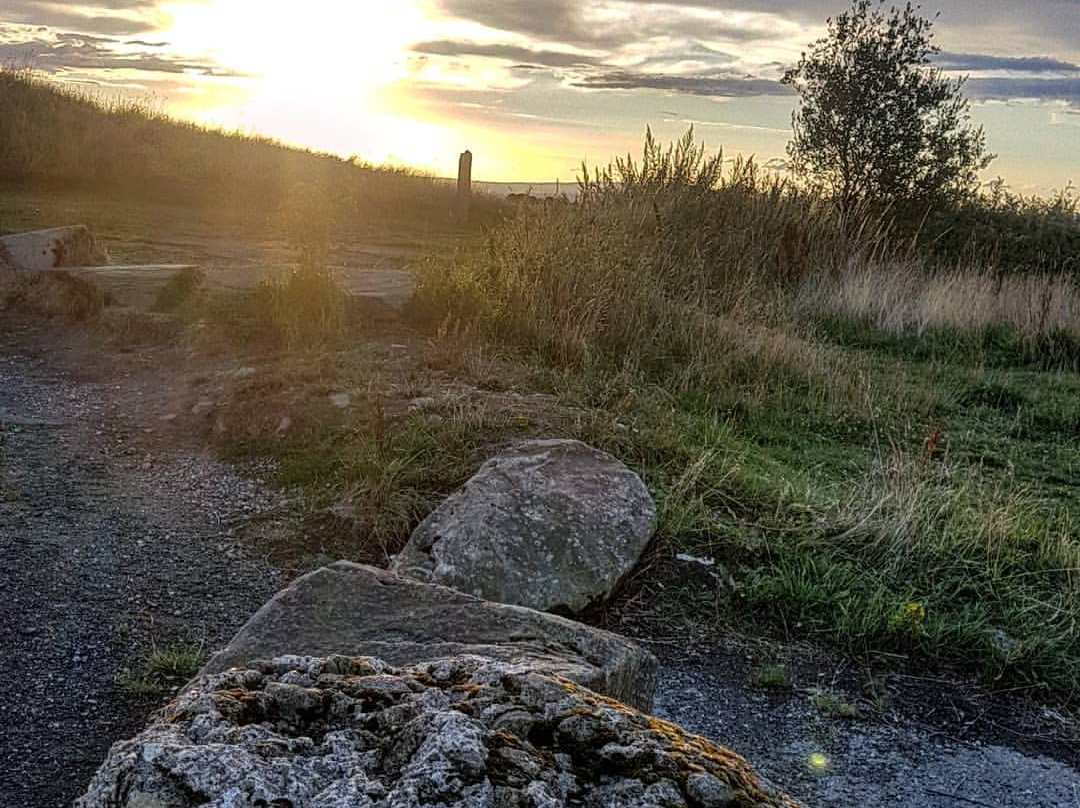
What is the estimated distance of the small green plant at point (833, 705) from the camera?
3539 millimetres

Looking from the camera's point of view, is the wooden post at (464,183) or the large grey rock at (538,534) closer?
the large grey rock at (538,534)

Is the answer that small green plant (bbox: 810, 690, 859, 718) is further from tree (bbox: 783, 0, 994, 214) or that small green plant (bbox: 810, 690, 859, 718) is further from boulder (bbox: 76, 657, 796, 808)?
tree (bbox: 783, 0, 994, 214)

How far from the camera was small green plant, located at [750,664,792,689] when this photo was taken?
3697 millimetres

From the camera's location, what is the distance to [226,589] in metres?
4.17

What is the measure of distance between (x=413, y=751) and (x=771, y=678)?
2.60 metres

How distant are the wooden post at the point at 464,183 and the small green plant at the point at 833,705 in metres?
15.5

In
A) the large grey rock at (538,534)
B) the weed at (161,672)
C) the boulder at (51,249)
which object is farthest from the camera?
the boulder at (51,249)

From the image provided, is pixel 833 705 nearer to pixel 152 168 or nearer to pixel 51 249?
pixel 51 249

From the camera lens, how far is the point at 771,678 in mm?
3697

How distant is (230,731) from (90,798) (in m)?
0.19

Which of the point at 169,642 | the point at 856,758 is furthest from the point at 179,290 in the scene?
the point at 856,758

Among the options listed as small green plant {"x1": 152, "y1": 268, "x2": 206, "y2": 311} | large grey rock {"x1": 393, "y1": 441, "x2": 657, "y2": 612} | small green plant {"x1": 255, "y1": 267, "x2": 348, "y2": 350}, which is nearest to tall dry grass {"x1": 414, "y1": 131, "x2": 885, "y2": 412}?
small green plant {"x1": 255, "y1": 267, "x2": 348, "y2": 350}

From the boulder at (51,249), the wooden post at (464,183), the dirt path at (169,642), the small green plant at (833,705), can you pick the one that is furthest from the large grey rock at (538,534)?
the wooden post at (464,183)

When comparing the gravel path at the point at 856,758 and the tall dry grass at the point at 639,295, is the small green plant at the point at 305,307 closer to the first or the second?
the tall dry grass at the point at 639,295
